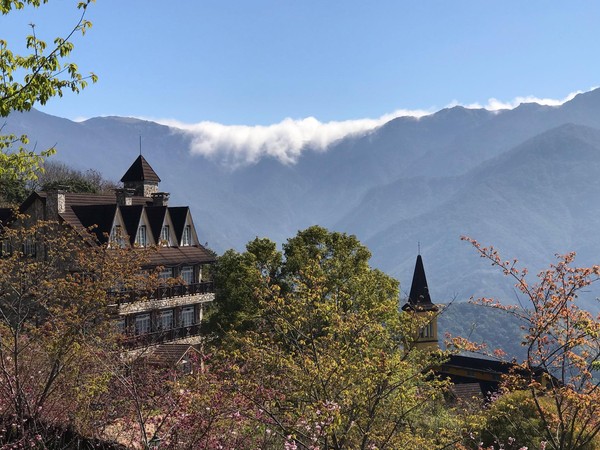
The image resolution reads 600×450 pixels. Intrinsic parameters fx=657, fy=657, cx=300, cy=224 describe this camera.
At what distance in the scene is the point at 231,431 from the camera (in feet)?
49.1

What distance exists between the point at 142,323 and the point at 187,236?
289 inches

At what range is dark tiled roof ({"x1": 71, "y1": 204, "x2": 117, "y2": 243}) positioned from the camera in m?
36.4

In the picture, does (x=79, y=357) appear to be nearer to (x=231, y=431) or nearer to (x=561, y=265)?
(x=231, y=431)

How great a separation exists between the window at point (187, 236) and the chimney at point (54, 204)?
341 inches

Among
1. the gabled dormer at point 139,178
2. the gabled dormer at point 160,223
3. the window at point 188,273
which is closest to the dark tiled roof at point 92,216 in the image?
the gabled dormer at point 160,223

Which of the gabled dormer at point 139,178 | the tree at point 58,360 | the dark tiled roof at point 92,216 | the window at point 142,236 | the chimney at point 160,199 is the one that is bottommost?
the tree at point 58,360

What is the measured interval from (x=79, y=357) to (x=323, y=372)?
26.5 feet

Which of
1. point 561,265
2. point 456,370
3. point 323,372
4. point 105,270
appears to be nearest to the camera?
point 323,372

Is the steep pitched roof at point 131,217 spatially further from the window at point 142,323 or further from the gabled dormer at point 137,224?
the window at point 142,323

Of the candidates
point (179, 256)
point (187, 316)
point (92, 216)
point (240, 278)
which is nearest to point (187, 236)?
point (179, 256)

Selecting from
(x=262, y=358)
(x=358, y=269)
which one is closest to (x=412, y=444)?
(x=262, y=358)

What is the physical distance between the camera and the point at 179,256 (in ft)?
135

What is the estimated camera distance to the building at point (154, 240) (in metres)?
36.5

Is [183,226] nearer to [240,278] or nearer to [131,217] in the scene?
[131,217]
